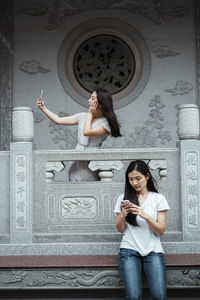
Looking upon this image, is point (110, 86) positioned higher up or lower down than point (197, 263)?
higher up

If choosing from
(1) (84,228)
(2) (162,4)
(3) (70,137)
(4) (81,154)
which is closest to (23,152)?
(4) (81,154)

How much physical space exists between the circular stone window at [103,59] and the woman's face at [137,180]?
13.5ft

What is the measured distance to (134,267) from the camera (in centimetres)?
422

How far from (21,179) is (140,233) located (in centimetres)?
131

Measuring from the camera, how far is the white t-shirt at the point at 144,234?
4281mm

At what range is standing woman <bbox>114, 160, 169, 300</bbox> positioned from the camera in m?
4.18

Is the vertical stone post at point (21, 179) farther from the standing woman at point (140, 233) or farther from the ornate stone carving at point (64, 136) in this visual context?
the ornate stone carving at point (64, 136)

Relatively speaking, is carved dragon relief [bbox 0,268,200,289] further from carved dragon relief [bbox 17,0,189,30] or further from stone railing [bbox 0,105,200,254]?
carved dragon relief [bbox 17,0,189,30]

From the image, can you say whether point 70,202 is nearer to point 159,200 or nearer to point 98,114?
point 98,114

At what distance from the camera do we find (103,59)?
8.43m

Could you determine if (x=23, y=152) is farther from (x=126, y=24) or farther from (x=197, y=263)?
(x=126, y=24)

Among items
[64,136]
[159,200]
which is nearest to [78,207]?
[159,200]

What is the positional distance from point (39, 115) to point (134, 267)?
446 cm

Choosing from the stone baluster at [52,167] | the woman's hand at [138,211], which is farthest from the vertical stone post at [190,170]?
the stone baluster at [52,167]
